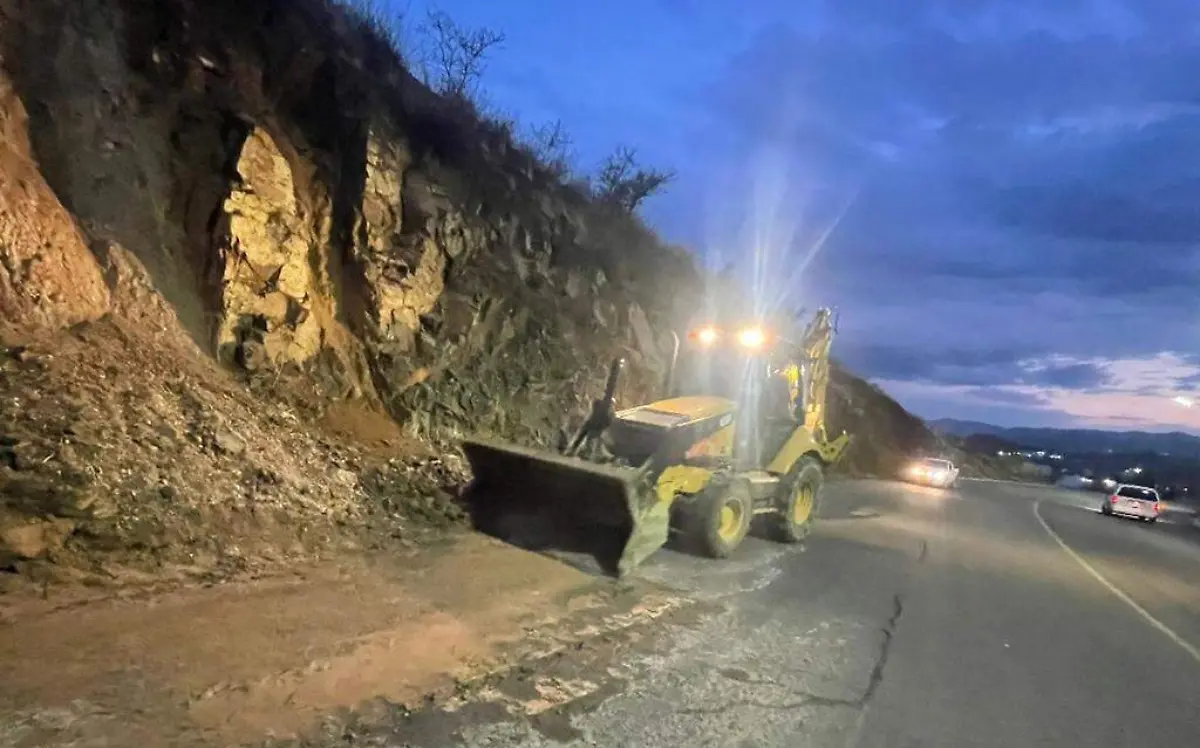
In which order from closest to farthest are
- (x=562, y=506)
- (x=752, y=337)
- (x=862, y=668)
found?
(x=862, y=668) → (x=562, y=506) → (x=752, y=337)

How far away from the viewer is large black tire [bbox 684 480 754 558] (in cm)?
1153

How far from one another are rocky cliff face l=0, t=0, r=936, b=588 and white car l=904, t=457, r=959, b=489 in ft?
79.7

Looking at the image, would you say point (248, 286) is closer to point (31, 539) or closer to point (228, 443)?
point (228, 443)

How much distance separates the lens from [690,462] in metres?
12.1

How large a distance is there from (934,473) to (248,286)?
108ft

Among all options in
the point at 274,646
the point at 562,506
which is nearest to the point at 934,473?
the point at 562,506

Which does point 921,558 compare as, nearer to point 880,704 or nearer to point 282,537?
point 880,704

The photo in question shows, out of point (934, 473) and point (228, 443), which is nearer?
point (228, 443)

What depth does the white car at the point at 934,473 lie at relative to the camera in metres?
38.5

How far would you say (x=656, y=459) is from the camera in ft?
38.2

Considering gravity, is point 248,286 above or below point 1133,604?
above

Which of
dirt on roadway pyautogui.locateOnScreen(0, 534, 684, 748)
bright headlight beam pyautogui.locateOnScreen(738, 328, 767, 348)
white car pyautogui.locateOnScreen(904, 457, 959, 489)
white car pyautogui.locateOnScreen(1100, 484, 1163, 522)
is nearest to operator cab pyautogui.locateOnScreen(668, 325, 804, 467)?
bright headlight beam pyautogui.locateOnScreen(738, 328, 767, 348)

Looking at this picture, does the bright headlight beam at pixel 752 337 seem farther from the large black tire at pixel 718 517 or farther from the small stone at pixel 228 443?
the small stone at pixel 228 443

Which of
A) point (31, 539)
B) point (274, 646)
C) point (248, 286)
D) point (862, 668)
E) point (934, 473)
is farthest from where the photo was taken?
point (934, 473)
